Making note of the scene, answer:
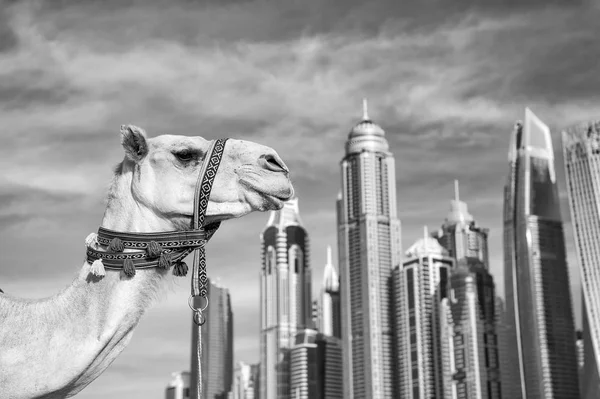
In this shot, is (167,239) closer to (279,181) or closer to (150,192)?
(150,192)

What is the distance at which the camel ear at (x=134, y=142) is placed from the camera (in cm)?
519

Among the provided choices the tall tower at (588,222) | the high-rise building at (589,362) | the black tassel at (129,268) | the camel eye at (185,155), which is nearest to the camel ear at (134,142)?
the camel eye at (185,155)

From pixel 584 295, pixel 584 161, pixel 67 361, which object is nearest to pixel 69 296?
pixel 67 361

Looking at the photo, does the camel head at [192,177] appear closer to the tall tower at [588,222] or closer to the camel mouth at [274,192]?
the camel mouth at [274,192]

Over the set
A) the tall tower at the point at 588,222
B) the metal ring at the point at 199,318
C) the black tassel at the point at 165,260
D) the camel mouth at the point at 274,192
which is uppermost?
the tall tower at the point at 588,222

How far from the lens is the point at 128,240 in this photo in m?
5.10

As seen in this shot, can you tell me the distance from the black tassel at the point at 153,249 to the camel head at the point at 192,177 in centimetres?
21

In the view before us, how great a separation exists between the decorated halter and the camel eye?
0.29ft

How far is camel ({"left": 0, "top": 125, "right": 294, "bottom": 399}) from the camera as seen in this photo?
498 cm

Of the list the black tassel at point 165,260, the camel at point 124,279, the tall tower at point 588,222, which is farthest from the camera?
the tall tower at point 588,222

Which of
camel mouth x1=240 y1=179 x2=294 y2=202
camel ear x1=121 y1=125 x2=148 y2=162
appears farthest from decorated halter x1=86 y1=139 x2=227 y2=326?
camel ear x1=121 y1=125 x2=148 y2=162

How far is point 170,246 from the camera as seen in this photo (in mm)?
5148

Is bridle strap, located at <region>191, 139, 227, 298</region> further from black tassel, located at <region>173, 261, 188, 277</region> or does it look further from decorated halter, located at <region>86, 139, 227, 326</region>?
black tassel, located at <region>173, 261, 188, 277</region>

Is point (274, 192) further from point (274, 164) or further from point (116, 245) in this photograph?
point (116, 245)
